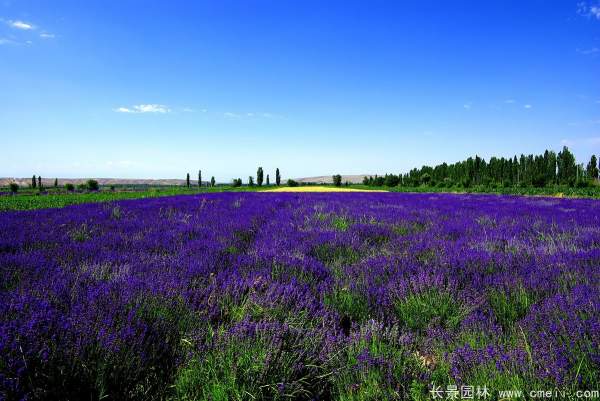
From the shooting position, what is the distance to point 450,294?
9.07 feet

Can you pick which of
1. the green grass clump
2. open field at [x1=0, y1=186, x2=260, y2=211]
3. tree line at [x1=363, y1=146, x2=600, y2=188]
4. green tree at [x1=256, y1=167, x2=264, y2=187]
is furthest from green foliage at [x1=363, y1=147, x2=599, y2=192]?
the green grass clump

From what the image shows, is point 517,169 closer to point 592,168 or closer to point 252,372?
point 592,168

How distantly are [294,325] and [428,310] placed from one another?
1161mm

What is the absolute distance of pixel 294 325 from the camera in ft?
7.21

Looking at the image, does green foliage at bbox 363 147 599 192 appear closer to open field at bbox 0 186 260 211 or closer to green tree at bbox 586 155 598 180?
green tree at bbox 586 155 598 180

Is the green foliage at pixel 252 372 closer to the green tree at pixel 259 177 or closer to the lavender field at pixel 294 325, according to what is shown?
the lavender field at pixel 294 325

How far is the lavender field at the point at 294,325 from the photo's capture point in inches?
60.3

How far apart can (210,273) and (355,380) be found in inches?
78.0

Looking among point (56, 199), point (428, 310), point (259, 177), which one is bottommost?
point (428, 310)

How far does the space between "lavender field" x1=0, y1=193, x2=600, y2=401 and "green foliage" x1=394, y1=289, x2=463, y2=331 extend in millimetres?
16

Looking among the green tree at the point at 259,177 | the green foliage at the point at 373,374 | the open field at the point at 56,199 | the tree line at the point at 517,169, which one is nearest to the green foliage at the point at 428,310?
the green foliage at the point at 373,374

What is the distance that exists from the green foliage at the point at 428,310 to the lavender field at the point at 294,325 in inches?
0.6

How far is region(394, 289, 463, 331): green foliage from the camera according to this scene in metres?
2.44

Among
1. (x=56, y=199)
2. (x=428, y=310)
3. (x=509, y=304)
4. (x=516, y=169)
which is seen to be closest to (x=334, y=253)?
(x=428, y=310)
